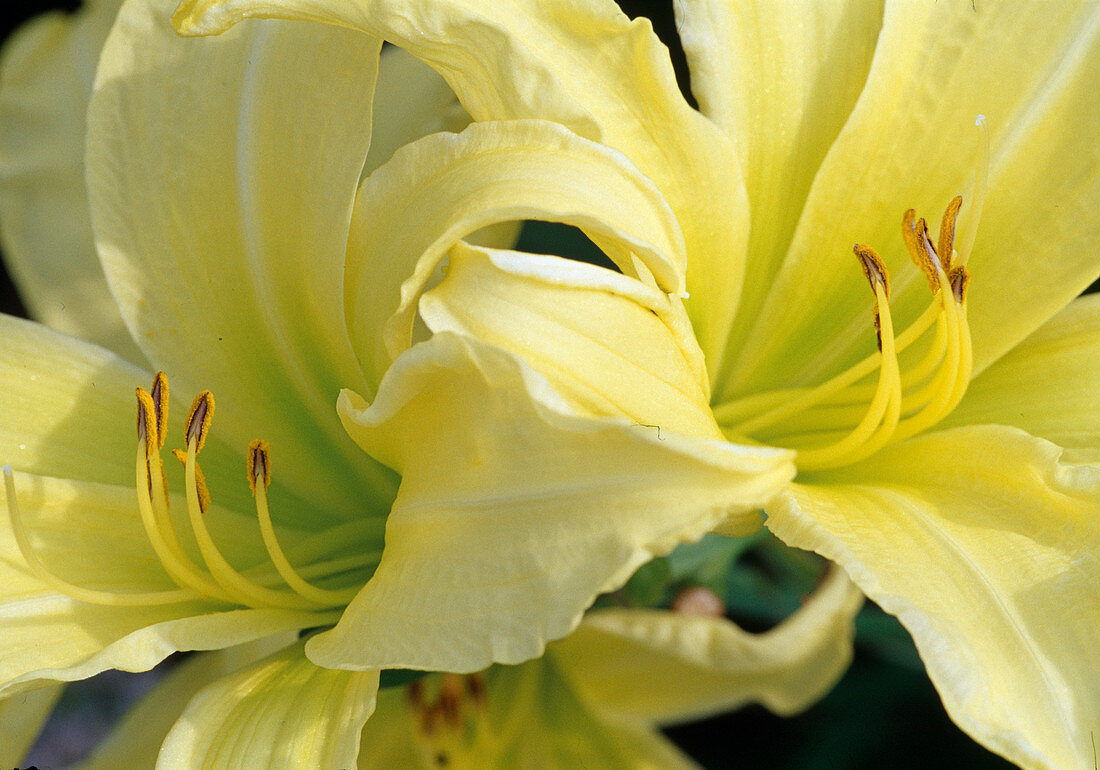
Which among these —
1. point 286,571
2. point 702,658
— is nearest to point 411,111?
point 286,571

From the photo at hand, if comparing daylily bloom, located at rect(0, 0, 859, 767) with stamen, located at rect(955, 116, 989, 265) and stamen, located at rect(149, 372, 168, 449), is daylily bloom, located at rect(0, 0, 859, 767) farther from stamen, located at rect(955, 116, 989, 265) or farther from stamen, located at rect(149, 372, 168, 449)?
stamen, located at rect(955, 116, 989, 265)

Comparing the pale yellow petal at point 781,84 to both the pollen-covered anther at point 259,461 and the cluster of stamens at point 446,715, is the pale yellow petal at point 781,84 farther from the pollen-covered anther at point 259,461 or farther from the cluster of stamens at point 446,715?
the cluster of stamens at point 446,715

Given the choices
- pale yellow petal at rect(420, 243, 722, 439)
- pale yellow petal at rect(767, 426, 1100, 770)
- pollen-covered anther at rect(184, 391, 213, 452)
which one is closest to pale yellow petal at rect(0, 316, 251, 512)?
pollen-covered anther at rect(184, 391, 213, 452)

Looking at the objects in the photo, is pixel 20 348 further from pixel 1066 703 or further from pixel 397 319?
pixel 1066 703

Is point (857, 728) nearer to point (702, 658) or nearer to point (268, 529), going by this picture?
point (702, 658)

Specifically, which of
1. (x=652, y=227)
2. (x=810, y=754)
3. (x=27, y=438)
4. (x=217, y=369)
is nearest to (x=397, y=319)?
(x=652, y=227)

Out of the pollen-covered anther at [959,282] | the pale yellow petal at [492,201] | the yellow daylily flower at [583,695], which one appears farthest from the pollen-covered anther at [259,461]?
the pollen-covered anther at [959,282]

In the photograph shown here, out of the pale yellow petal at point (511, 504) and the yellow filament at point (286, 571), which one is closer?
the pale yellow petal at point (511, 504)
